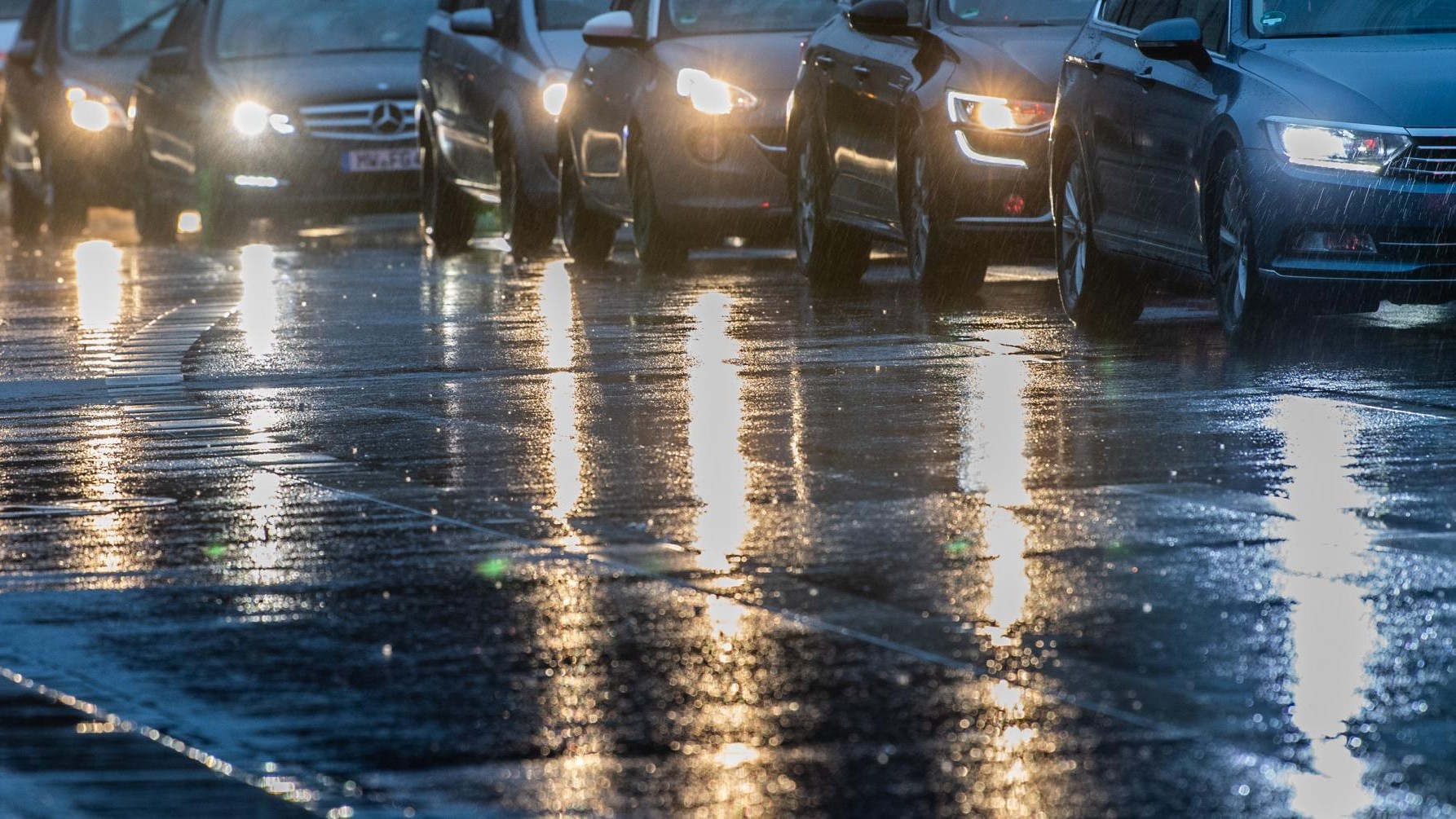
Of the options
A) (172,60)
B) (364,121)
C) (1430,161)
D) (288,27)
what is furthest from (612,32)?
(1430,161)

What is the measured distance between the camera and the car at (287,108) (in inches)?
833

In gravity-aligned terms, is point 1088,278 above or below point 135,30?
above

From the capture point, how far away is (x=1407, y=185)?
35.1ft

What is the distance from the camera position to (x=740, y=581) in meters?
6.25

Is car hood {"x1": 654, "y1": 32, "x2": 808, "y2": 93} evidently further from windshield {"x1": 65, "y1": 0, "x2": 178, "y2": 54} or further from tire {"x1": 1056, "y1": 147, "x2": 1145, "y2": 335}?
windshield {"x1": 65, "y1": 0, "x2": 178, "y2": 54}

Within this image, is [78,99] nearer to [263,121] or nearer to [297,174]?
[263,121]

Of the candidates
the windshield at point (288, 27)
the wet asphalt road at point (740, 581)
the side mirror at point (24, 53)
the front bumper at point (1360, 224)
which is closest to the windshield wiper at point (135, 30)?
the side mirror at point (24, 53)

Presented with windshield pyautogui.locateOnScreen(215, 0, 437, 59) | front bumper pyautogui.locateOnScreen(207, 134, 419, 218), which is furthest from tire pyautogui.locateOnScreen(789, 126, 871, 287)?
windshield pyautogui.locateOnScreen(215, 0, 437, 59)

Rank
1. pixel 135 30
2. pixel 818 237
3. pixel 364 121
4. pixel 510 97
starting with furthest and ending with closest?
pixel 135 30, pixel 364 121, pixel 510 97, pixel 818 237

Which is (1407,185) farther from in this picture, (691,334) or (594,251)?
(594,251)

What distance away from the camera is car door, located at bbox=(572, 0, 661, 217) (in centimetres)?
1672

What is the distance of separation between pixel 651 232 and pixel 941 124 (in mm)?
3590

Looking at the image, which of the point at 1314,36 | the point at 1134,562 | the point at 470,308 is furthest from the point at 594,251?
the point at 1134,562

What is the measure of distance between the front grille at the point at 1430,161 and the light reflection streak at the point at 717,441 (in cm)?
238
